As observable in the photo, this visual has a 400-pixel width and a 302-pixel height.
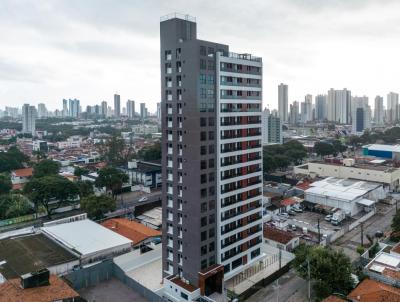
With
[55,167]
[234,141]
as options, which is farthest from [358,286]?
[55,167]

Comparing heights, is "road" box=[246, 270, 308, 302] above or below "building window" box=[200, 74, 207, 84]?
below

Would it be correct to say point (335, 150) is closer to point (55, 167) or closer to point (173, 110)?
point (55, 167)

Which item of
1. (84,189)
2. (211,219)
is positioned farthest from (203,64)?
(84,189)

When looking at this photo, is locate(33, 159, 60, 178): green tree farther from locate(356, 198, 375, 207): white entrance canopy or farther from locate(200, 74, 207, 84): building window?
locate(356, 198, 375, 207): white entrance canopy

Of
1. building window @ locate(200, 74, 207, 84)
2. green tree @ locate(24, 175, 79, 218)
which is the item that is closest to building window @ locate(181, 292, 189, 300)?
building window @ locate(200, 74, 207, 84)

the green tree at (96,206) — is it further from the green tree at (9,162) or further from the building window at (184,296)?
the green tree at (9,162)

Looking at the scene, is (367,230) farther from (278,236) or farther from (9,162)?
(9,162)
